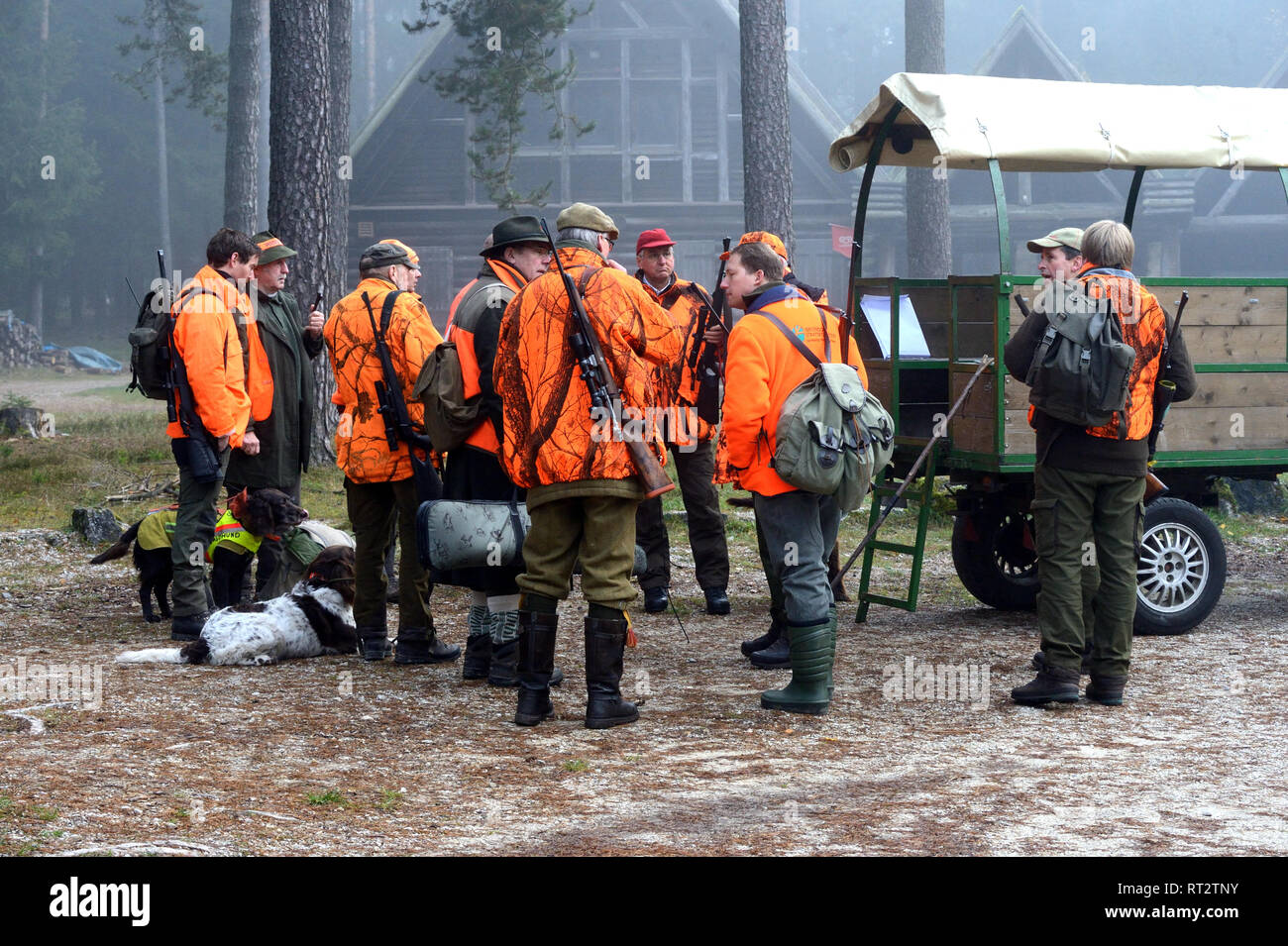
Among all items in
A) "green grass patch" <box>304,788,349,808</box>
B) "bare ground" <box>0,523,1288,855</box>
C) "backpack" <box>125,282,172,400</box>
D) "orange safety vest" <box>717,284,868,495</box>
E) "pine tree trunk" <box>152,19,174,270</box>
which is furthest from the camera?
"pine tree trunk" <box>152,19,174,270</box>

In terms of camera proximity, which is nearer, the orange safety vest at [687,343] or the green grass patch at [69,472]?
the orange safety vest at [687,343]

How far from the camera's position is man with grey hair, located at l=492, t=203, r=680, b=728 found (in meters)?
5.61

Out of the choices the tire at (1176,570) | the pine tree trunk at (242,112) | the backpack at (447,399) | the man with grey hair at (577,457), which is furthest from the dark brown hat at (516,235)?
the pine tree trunk at (242,112)

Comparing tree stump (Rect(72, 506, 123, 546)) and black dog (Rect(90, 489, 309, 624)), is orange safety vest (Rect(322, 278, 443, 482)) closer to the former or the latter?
black dog (Rect(90, 489, 309, 624))

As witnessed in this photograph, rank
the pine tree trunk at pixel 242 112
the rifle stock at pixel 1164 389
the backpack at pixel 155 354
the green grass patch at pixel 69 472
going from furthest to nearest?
the pine tree trunk at pixel 242 112, the green grass patch at pixel 69 472, the backpack at pixel 155 354, the rifle stock at pixel 1164 389

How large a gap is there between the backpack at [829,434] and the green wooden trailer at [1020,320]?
173 centimetres

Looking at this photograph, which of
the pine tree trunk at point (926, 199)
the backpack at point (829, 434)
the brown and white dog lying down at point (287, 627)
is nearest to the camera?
the backpack at point (829, 434)

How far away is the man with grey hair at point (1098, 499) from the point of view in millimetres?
6156

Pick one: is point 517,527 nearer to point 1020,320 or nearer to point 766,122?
point 1020,320

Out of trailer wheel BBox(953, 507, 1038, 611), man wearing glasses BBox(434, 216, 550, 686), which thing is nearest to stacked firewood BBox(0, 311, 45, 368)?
trailer wheel BBox(953, 507, 1038, 611)

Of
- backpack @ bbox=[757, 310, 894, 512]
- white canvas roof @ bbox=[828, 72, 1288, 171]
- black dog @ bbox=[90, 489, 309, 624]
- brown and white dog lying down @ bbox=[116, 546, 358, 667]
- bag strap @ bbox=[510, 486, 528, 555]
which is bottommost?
brown and white dog lying down @ bbox=[116, 546, 358, 667]

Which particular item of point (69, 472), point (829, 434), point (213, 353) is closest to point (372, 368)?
point (213, 353)

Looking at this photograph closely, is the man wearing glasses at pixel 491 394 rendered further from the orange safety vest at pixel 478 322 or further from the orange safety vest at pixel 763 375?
the orange safety vest at pixel 763 375

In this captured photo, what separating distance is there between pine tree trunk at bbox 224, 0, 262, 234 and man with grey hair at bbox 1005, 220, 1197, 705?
20.5m
